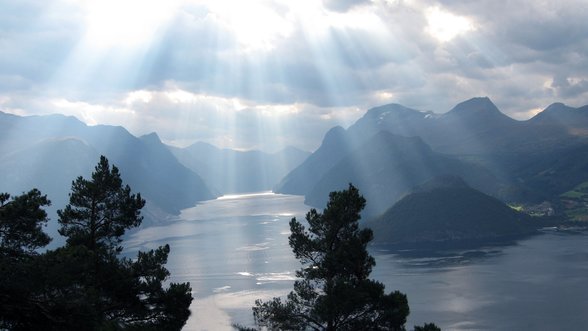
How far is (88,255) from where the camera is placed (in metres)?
29.3

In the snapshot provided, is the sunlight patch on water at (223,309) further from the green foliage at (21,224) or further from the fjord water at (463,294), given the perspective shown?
the green foliage at (21,224)

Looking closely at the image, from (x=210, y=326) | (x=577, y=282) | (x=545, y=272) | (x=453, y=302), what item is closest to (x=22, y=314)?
(x=210, y=326)

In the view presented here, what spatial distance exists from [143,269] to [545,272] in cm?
18245

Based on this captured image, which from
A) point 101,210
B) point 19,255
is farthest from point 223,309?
point 19,255

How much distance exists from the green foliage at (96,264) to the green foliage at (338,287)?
6753 mm

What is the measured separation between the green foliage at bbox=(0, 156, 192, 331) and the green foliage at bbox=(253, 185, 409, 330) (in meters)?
6.75

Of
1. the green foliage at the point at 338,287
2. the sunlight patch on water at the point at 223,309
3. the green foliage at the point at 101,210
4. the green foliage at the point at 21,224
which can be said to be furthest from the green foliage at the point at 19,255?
the sunlight patch on water at the point at 223,309

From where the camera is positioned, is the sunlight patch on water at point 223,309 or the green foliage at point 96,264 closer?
the green foliage at point 96,264

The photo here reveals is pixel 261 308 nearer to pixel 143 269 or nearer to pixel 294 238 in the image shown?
pixel 294 238

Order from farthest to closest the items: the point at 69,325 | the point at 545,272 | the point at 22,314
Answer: the point at 545,272, the point at 69,325, the point at 22,314

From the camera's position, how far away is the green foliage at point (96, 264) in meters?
22.4

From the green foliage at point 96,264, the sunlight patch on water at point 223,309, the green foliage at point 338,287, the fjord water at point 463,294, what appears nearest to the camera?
the green foliage at point 96,264

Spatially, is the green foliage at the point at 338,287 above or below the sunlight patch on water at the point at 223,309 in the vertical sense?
above

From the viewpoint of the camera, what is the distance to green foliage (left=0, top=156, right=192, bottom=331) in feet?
73.6
